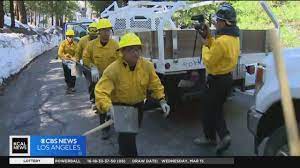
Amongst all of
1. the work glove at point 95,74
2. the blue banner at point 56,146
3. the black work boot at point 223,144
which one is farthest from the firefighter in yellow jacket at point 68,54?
the blue banner at point 56,146

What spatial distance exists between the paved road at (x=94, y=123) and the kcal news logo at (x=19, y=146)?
176mm

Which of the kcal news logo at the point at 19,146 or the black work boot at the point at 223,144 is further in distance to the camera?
the black work boot at the point at 223,144

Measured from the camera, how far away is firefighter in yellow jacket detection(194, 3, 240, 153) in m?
4.68

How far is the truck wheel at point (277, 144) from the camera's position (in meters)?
3.32

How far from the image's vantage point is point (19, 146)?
3502 millimetres

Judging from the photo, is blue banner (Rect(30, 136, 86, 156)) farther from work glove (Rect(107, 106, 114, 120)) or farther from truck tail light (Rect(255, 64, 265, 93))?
truck tail light (Rect(255, 64, 265, 93))

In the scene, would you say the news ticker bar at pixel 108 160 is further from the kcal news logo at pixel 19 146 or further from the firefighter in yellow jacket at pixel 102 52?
the firefighter in yellow jacket at pixel 102 52

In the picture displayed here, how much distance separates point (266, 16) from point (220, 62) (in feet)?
16.9

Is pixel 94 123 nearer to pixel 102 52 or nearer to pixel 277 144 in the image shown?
pixel 102 52

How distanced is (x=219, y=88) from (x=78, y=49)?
10.5 feet

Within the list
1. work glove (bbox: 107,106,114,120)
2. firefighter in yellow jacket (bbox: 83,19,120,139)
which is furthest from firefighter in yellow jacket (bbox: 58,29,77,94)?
work glove (bbox: 107,106,114,120)

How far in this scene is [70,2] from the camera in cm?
5334

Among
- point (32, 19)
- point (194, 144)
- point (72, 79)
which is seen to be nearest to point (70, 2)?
point (32, 19)

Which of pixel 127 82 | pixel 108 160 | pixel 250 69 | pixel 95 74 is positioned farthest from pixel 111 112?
pixel 250 69
